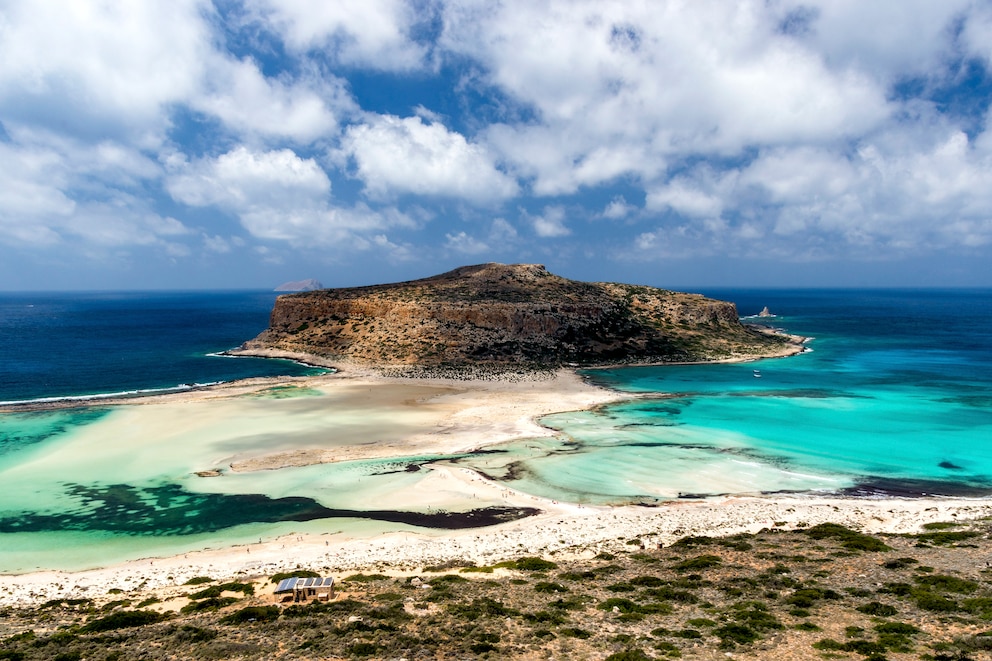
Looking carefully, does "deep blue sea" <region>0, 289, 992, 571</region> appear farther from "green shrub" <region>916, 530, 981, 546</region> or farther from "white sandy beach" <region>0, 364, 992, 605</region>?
"green shrub" <region>916, 530, 981, 546</region>

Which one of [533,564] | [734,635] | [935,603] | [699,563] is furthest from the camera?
[533,564]

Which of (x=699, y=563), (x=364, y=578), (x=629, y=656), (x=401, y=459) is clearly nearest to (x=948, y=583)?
(x=699, y=563)

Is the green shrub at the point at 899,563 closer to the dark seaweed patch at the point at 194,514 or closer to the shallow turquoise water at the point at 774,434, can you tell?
the shallow turquoise water at the point at 774,434

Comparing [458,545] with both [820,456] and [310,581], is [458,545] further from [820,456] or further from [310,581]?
[820,456]

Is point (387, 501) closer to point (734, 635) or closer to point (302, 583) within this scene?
point (302, 583)

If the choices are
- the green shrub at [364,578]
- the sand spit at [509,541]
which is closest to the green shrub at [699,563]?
the sand spit at [509,541]
